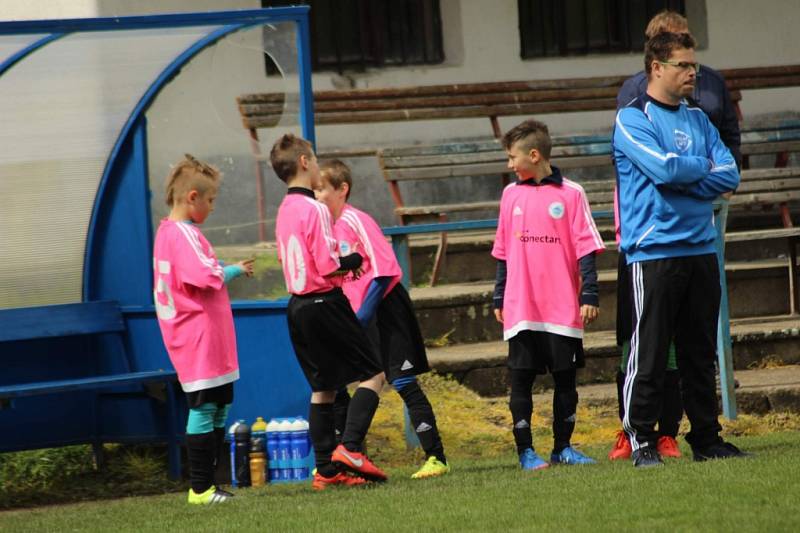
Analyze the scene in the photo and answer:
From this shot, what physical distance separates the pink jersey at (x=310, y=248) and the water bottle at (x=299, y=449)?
117 centimetres

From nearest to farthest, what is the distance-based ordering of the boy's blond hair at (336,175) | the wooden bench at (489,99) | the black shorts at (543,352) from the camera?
1. the black shorts at (543,352)
2. the boy's blond hair at (336,175)
3. the wooden bench at (489,99)

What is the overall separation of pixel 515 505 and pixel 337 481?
1.43 m

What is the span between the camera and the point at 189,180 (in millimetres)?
7379

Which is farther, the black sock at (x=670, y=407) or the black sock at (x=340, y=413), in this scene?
the black sock at (x=340, y=413)

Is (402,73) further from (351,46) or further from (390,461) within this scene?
(390,461)

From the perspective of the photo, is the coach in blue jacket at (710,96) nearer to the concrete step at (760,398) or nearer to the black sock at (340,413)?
the concrete step at (760,398)

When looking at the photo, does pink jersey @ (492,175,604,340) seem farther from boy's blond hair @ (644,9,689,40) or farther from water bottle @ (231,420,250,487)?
water bottle @ (231,420,250,487)

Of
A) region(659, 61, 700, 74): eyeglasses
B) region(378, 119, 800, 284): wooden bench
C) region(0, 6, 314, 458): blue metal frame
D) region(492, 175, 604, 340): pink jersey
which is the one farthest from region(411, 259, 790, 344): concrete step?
region(659, 61, 700, 74): eyeglasses

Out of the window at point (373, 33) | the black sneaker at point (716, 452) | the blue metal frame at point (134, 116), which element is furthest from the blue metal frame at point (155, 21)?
the window at point (373, 33)

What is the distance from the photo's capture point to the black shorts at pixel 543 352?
7441 millimetres

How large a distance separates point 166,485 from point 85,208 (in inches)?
70.2

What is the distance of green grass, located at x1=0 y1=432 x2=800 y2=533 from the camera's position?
575 cm

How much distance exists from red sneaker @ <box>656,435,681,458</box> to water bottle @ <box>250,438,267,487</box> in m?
2.08

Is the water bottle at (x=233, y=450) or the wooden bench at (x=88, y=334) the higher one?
the wooden bench at (x=88, y=334)
